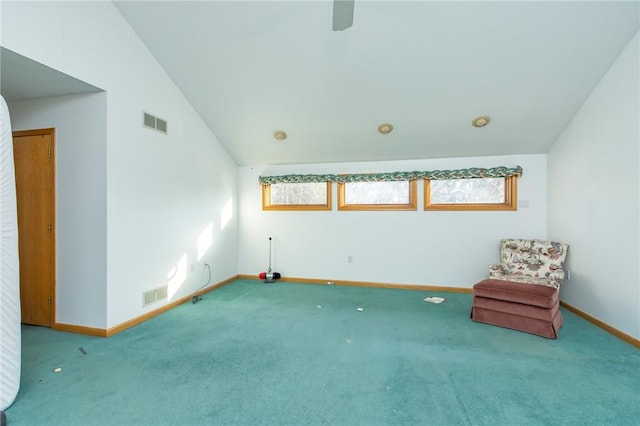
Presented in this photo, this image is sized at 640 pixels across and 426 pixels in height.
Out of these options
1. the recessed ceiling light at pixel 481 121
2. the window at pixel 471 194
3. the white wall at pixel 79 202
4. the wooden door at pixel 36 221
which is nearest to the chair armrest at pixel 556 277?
the window at pixel 471 194

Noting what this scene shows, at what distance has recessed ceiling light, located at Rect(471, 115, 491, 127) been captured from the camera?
379 cm

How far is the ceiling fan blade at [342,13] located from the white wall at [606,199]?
8.90 feet

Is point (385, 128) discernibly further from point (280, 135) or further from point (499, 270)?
point (499, 270)

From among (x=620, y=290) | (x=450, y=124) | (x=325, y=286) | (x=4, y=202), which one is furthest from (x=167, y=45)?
(x=620, y=290)

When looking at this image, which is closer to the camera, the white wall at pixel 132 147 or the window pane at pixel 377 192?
the white wall at pixel 132 147

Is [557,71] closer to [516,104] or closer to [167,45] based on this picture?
[516,104]

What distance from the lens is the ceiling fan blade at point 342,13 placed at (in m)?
1.88

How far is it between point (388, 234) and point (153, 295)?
3.42 metres

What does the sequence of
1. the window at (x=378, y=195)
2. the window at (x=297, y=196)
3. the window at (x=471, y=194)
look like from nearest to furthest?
the window at (x=471, y=194), the window at (x=378, y=195), the window at (x=297, y=196)

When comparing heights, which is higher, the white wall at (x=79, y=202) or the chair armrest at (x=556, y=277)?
the white wall at (x=79, y=202)

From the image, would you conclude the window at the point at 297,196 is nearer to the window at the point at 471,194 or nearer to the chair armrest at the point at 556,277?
the window at the point at 471,194

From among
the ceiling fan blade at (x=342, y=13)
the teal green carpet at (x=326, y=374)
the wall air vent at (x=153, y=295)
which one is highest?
the ceiling fan blade at (x=342, y=13)

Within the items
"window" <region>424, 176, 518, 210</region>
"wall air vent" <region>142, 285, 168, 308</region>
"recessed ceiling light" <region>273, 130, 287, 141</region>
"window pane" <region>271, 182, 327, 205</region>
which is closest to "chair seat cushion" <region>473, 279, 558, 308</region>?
"window" <region>424, 176, 518, 210</region>

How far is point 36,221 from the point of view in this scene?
3.09 metres
